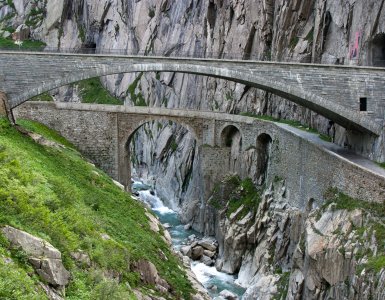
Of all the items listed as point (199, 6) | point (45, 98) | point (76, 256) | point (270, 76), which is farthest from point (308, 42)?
point (45, 98)

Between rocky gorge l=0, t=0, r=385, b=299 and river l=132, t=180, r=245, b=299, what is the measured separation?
889 mm

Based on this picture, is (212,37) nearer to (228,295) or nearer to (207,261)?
(207,261)

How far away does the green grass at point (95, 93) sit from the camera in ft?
284

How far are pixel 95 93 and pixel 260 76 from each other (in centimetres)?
5927

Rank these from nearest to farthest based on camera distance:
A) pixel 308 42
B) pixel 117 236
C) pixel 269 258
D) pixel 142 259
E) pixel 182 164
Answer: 1. pixel 142 259
2. pixel 117 236
3. pixel 269 258
4. pixel 308 42
5. pixel 182 164

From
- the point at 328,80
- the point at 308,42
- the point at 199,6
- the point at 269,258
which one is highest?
the point at 199,6

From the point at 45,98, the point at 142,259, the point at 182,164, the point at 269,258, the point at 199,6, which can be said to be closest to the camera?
the point at 142,259

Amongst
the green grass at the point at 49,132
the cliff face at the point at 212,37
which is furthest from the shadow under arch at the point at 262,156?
the green grass at the point at 49,132

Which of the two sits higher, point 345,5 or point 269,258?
point 345,5

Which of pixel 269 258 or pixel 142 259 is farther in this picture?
pixel 269 258

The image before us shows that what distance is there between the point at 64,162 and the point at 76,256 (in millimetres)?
17762

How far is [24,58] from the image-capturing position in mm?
37656

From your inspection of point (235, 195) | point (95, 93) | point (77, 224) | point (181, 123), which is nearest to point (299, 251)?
point (77, 224)

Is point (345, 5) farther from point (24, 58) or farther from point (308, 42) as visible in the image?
point (24, 58)
